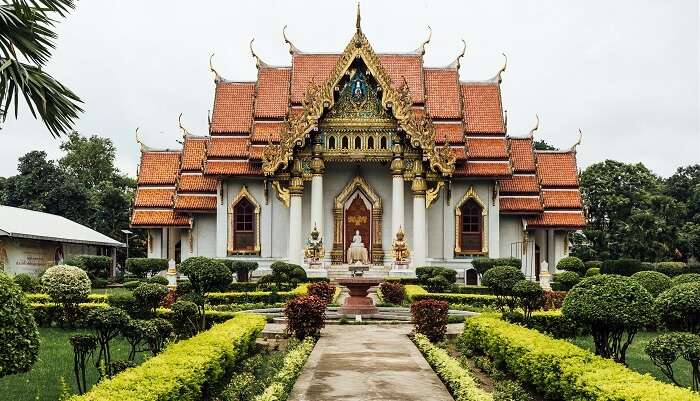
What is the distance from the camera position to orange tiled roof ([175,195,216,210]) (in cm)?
3469

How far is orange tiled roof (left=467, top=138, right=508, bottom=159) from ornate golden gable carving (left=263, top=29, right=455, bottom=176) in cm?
264

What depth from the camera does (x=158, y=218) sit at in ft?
117

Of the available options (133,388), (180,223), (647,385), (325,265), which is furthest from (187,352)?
(180,223)

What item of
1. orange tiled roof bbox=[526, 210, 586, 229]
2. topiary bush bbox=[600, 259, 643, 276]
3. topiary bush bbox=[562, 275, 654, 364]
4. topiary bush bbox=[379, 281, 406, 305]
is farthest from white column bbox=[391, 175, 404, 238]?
topiary bush bbox=[562, 275, 654, 364]

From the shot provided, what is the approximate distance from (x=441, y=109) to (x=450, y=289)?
1106 centimetres

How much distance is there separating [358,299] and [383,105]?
41.4 ft

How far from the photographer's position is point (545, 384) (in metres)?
11.0

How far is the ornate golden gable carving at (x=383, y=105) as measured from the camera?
104 feet

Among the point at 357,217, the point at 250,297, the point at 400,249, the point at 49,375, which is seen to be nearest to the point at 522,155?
the point at 357,217

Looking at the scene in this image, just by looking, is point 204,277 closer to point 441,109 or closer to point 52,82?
point 52,82

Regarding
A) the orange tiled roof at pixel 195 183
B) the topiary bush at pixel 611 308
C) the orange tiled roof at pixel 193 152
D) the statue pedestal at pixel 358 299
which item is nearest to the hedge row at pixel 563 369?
the topiary bush at pixel 611 308

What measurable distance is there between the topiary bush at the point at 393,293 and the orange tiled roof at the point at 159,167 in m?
14.8

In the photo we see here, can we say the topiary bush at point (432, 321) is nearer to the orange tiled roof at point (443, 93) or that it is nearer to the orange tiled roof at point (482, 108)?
the orange tiled roof at point (443, 93)

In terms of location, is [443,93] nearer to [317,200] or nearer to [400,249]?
[317,200]
